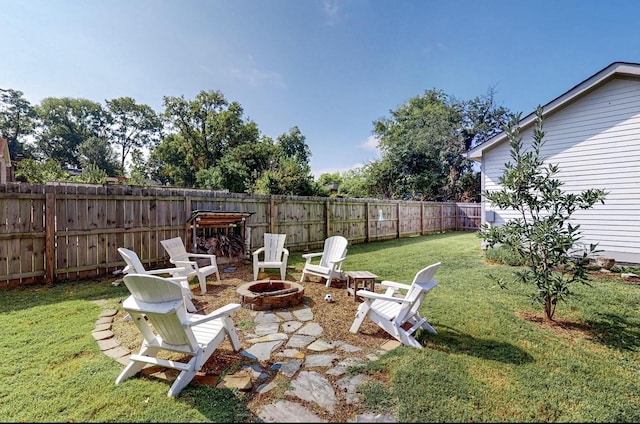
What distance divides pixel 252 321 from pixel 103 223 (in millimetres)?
4216

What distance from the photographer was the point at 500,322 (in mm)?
3600

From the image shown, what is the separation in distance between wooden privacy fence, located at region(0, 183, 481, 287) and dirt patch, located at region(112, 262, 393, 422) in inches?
73.5

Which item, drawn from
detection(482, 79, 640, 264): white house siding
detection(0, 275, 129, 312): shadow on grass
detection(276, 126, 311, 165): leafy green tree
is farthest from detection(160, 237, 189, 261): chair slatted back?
detection(276, 126, 311, 165): leafy green tree

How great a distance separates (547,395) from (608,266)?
6.38 metres

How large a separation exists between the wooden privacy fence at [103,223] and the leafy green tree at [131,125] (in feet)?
115

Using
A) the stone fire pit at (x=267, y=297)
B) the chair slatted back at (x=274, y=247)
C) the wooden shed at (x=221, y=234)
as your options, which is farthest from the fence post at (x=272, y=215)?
the stone fire pit at (x=267, y=297)

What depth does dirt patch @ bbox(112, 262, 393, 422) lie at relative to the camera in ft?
6.68

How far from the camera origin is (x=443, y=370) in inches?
95.0

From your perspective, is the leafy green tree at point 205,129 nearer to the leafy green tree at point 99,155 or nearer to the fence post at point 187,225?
the leafy green tree at point 99,155

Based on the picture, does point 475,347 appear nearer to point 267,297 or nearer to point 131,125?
point 267,297

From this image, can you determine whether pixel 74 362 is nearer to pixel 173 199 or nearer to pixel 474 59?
pixel 173 199

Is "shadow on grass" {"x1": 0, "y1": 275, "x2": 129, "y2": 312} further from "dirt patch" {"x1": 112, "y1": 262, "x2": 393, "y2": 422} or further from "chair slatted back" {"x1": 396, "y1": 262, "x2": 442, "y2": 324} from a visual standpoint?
"chair slatted back" {"x1": 396, "y1": 262, "x2": 442, "y2": 324}

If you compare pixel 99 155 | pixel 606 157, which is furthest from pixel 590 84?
pixel 99 155

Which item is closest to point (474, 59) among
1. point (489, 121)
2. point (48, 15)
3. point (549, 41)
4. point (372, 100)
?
point (549, 41)
